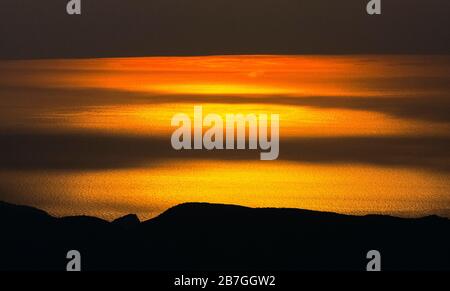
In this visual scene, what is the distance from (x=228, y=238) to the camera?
46.1ft

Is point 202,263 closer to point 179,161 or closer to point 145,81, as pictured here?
point 179,161

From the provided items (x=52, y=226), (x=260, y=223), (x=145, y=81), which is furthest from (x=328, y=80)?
(x=52, y=226)

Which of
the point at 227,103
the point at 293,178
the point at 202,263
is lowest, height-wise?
the point at 202,263

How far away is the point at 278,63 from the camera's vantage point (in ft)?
63.1

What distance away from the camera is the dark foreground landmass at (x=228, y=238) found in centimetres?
1375

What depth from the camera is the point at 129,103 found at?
18.0m

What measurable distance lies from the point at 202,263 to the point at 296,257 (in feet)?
4.27

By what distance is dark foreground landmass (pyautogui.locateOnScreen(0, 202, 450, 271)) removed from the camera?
541 inches

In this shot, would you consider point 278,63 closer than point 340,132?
No

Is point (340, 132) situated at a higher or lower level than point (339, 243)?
higher

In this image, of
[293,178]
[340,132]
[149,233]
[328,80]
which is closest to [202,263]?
[149,233]
